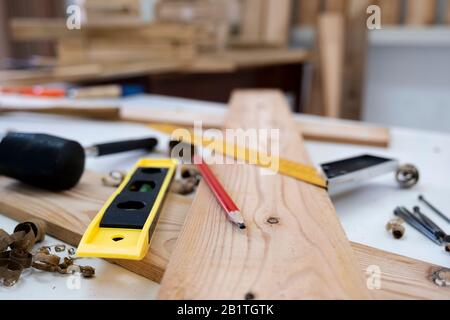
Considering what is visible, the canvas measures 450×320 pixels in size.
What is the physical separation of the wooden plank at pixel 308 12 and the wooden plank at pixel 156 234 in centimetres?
196

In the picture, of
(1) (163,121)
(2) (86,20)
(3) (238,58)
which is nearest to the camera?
(1) (163,121)

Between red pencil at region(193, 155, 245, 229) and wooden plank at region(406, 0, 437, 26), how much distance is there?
1.79 meters

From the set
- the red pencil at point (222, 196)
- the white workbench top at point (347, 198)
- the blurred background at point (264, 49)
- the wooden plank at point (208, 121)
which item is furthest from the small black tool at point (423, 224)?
the blurred background at point (264, 49)

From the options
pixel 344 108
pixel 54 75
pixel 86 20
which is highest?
pixel 86 20

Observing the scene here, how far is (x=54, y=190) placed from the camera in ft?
1.85

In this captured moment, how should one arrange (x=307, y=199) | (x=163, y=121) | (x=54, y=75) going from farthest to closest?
(x=54, y=75), (x=163, y=121), (x=307, y=199)

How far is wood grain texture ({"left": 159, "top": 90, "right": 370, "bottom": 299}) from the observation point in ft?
1.08

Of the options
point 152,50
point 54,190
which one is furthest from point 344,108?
point 54,190

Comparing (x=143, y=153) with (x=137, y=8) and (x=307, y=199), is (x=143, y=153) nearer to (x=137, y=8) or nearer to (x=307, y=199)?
(x=307, y=199)

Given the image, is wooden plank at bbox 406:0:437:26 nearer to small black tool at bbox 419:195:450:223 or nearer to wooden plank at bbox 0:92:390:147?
wooden plank at bbox 0:92:390:147

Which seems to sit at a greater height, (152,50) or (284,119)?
(152,50)

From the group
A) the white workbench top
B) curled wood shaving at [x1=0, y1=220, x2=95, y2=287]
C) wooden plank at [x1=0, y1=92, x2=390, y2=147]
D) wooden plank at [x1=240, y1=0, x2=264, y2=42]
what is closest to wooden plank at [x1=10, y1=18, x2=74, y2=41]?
wooden plank at [x1=0, y1=92, x2=390, y2=147]

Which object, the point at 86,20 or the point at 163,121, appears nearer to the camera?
the point at 163,121

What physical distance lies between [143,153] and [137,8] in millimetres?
1106
